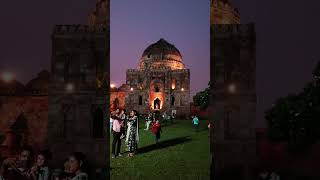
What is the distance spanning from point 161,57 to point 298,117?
29853 mm

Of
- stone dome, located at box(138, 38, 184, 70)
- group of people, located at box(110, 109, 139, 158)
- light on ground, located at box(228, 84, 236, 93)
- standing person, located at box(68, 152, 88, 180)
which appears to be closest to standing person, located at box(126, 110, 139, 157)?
group of people, located at box(110, 109, 139, 158)

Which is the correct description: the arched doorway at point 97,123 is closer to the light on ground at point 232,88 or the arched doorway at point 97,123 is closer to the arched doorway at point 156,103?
the light on ground at point 232,88

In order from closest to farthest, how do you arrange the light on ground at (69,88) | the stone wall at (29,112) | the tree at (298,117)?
the light on ground at (69,88) < the tree at (298,117) < the stone wall at (29,112)

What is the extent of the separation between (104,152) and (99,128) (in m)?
0.59

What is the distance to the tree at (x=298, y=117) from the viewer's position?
1325 centimetres

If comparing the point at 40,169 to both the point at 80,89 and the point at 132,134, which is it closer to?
the point at 80,89

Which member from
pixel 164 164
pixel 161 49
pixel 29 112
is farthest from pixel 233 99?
pixel 161 49

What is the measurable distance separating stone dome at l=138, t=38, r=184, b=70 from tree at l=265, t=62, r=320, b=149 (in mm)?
27466

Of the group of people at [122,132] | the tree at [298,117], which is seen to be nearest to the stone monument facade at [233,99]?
the group of people at [122,132]

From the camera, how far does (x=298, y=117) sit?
1411 cm

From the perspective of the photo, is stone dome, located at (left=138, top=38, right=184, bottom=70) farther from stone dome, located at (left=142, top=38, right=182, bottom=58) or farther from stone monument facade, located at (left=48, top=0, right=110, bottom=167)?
stone monument facade, located at (left=48, top=0, right=110, bottom=167)

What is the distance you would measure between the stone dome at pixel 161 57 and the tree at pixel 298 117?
27.5 m

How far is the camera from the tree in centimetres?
1325

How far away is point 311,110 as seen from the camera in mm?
13695
